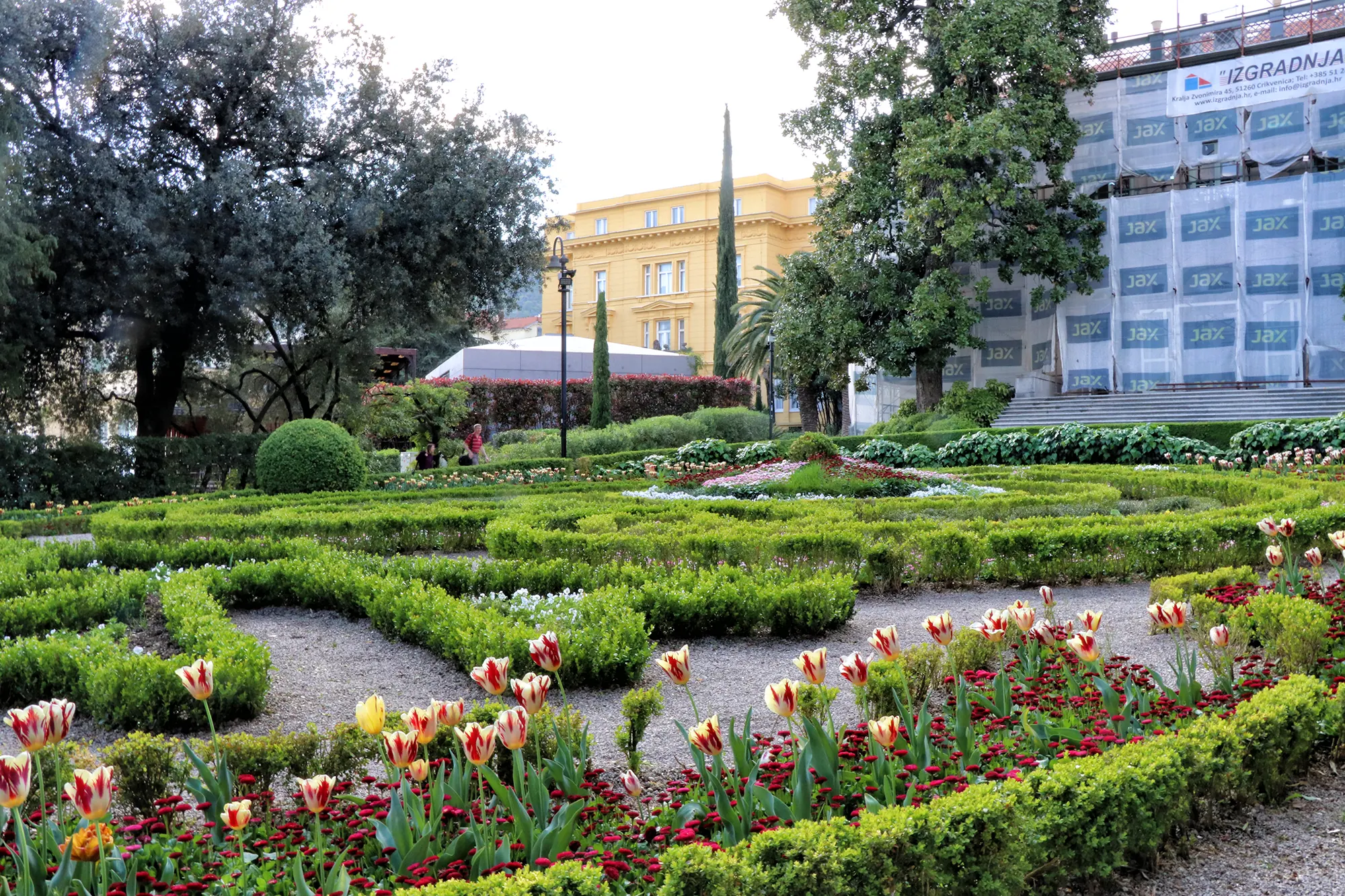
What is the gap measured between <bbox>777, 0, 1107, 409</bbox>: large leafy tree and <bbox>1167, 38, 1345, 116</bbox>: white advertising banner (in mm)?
1969

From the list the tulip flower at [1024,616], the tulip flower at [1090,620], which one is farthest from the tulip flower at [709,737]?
the tulip flower at [1090,620]

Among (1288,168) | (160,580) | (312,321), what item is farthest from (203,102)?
(1288,168)

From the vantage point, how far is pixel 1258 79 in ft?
68.4

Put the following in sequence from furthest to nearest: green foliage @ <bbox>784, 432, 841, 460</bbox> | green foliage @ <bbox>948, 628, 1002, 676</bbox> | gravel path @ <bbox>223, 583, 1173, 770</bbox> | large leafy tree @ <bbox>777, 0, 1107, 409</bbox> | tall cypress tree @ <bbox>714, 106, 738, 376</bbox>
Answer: tall cypress tree @ <bbox>714, 106, 738, 376</bbox>, large leafy tree @ <bbox>777, 0, 1107, 409</bbox>, green foliage @ <bbox>784, 432, 841, 460</bbox>, gravel path @ <bbox>223, 583, 1173, 770</bbox>, green foliage @ <bbox>948, 628, 1002, 676</bbox>

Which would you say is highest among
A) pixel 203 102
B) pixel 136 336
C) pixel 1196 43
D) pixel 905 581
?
pixel 1196 43

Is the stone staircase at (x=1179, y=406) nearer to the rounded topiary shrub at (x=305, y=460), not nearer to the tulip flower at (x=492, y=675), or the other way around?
the rounded topiary shrub at (x=305, y=460)

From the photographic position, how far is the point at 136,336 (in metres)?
15.5

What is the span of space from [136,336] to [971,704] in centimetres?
1512

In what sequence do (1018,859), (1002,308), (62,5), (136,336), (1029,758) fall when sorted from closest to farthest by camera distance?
(1018,859), (1029,758), (62,5), (136,336), (1002,308)

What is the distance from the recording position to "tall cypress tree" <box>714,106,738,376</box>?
35969 mm

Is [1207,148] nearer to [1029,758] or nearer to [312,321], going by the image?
[312,321]

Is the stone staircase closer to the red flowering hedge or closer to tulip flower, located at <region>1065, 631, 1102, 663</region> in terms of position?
the red flowering hedge

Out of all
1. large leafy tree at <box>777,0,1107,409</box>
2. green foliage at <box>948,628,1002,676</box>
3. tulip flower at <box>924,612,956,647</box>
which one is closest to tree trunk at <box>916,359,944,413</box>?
large leafy tree at <box>777,0,1107,409</box>

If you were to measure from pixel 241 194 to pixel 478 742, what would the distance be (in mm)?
14016
